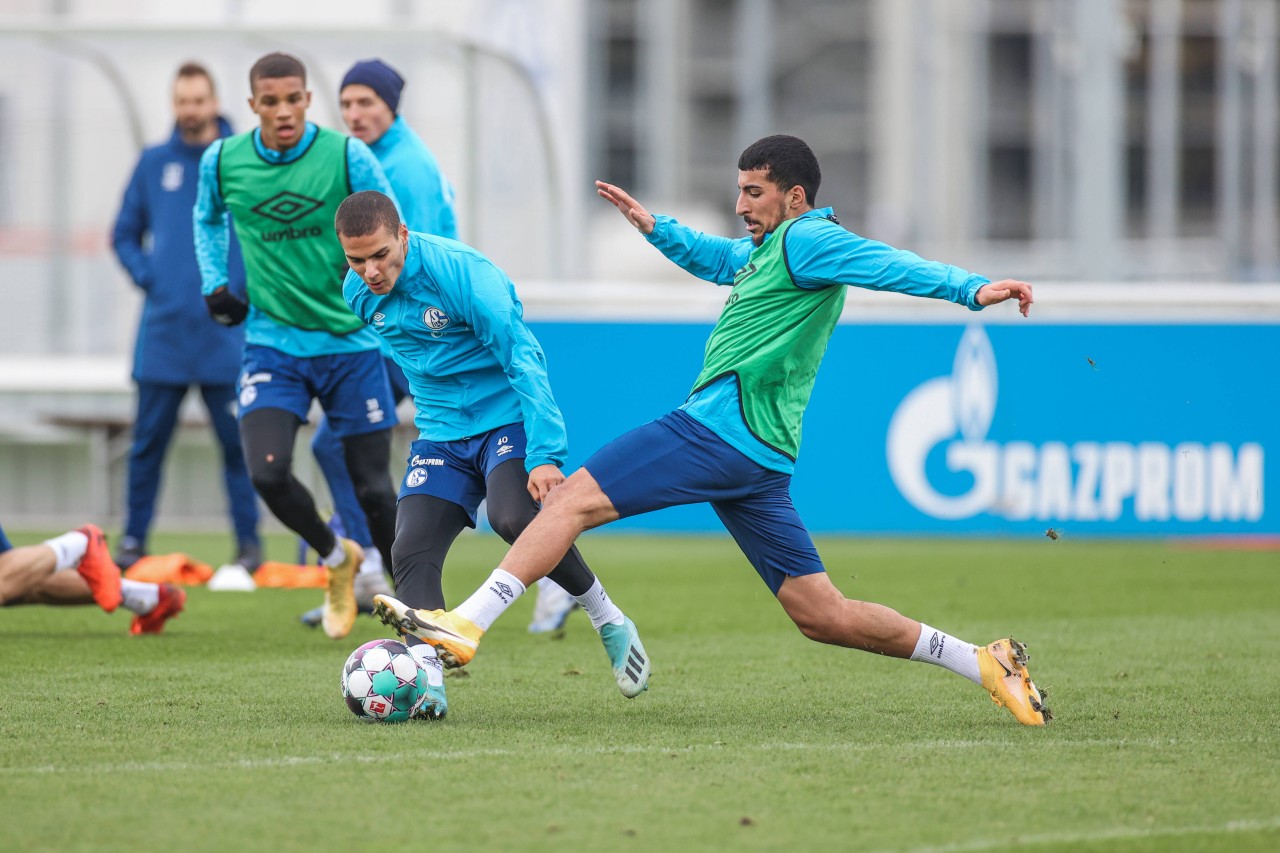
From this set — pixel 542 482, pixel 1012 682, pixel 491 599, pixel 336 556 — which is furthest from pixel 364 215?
pixel 1012 682

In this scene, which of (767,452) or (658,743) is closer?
(658,743)

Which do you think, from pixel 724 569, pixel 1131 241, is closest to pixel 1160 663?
pixel 724 569

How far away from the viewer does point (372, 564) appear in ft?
28.3

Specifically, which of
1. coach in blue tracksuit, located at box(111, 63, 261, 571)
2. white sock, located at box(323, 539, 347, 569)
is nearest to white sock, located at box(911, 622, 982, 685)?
white sock, located at box(323, 539, 347, 569)

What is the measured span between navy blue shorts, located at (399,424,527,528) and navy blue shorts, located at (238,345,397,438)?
160 centimetres

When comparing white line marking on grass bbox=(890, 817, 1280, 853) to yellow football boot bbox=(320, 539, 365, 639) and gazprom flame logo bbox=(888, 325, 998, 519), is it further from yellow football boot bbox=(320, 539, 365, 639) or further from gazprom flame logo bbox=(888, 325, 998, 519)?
gazprom flame logo bbox=(888, 325, 998, 519)

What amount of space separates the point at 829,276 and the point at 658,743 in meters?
1.52

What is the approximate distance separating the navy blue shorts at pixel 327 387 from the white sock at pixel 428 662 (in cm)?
204

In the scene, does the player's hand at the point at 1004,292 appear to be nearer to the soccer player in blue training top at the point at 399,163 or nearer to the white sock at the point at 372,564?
the soccer player in blue training top at the point at 399,163

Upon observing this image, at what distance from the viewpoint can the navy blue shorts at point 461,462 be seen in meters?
6.18

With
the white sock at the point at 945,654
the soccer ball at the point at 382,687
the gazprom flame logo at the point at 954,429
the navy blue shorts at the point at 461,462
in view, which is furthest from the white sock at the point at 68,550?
the gazprom flame logo at the point at 954,429

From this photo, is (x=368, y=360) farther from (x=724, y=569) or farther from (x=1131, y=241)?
(x=1131, y=241)

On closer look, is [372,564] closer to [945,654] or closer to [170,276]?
[170,276]

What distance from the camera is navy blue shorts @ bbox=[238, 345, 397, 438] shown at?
303 inches
